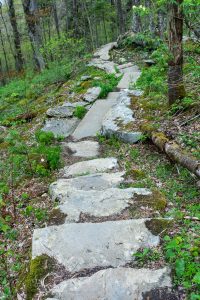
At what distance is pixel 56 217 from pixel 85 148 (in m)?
2.94

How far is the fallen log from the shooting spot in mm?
4621

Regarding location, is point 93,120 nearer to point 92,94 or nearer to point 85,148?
point 85,148

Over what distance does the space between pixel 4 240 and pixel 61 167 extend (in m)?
2.13

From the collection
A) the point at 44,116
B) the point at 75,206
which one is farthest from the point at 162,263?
the point at 44,116

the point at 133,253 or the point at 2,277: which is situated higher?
the point at 133,253

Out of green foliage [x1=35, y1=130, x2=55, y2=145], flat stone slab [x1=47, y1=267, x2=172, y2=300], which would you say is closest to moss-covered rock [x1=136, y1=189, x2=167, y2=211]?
flat stone slab [x1=47, y1=267, x2=172, y2=300]

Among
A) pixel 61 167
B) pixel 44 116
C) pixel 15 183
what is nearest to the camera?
pixel 15 183

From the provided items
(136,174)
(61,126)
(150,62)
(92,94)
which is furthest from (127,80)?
(136,174)

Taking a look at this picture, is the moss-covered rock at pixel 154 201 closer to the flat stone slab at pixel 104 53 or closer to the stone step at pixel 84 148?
the stone step at pixel 84 148

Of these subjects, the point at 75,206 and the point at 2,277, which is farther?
the point at 75,206

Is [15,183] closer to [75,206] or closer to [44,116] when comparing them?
[75,206]

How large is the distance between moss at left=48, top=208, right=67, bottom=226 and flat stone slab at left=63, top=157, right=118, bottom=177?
129 centimetres

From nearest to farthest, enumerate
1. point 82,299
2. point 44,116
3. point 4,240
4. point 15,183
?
point 82,299 < point 4,240 < point 15,183 < point 44,116

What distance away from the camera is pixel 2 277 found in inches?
138
